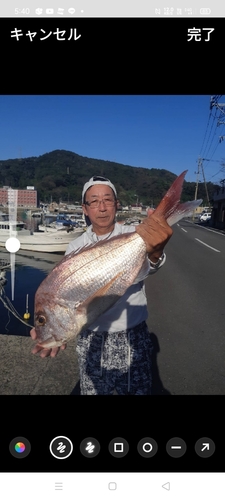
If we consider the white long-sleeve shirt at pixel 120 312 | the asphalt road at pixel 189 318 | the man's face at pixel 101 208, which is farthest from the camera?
the asphalt road at pixel 189 318

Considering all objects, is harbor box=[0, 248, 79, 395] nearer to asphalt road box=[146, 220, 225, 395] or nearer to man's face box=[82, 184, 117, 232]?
man's face box=[82, 184, 117, 232]

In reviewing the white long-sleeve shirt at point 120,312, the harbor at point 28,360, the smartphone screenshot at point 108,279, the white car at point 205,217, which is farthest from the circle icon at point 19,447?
the white car at point 205,217

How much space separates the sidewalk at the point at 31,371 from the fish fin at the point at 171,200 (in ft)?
4.21

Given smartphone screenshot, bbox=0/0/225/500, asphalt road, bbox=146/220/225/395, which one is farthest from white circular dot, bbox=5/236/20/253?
asphalt road, bbox=146/220/225/395

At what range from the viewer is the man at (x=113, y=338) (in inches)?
41.8

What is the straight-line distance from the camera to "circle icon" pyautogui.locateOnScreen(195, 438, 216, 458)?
81cm

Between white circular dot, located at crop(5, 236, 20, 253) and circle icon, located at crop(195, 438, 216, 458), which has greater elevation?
white circular dot, located at crop(5, 236, 20, 253)

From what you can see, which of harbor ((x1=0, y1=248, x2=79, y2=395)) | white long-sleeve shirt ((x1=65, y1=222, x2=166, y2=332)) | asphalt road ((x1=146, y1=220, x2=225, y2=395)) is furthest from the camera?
asphalt road ((x1=146, y1=220, x2=225, y2=395))

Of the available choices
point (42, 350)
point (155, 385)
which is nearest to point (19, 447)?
point (42, 350)

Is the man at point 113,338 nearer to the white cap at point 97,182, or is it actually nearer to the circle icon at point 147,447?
the white cap at point 97,182

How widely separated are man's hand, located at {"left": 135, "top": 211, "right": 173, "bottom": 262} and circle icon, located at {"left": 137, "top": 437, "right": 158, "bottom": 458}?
24.0 inches

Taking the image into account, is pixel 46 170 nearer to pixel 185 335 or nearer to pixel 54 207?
pixel 54 207

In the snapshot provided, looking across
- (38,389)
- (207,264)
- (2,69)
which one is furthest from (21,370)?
(207,264)

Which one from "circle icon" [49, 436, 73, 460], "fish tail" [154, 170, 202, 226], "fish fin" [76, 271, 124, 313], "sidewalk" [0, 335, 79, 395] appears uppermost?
"fish tail" [154, 170, 202, 226]
